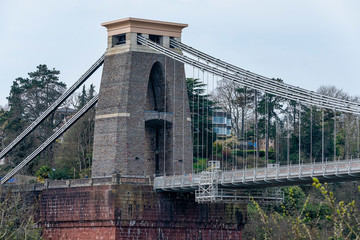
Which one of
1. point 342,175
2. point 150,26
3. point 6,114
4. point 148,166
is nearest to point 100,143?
point 148,166

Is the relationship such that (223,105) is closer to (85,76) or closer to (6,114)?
(85,76)

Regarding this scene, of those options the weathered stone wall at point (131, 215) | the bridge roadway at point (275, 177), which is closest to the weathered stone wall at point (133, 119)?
the weathered stone wall at point (131, 215)

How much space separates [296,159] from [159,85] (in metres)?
20.2

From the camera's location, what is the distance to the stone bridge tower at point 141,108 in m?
58.2

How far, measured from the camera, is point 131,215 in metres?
55.5

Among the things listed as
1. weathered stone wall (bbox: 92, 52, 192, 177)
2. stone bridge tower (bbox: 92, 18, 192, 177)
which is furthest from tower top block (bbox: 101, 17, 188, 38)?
weathered stone wall (bbox: 92, 52, 192, 177)

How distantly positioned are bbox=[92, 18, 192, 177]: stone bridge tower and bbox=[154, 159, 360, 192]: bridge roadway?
3.60 metres

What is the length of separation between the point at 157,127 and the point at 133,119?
3.14 m

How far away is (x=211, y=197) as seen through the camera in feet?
170

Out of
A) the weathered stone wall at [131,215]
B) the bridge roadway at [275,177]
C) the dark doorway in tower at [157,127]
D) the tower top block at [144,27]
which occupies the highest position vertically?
the tower top block at [144,27]

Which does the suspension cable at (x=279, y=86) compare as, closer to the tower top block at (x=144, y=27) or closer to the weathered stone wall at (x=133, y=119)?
the tower top block at (x=144, y=27)

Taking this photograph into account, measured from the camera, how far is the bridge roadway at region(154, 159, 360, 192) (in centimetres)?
4441

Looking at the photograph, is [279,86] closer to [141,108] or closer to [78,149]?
[141,108]

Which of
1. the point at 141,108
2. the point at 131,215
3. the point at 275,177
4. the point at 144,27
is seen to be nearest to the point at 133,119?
the point at 141,108
